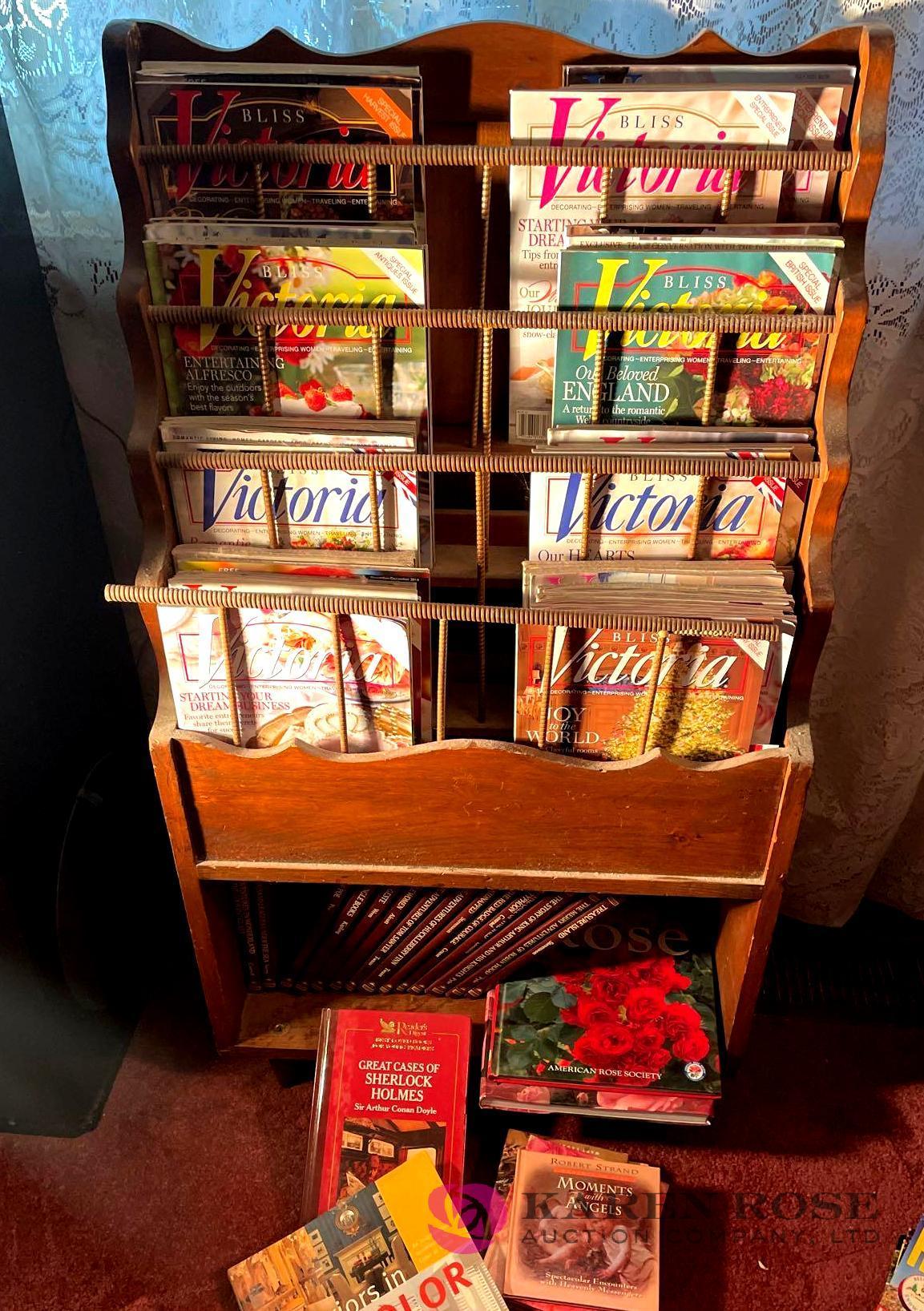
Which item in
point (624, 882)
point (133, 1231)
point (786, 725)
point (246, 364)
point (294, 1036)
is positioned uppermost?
point (246, 364)

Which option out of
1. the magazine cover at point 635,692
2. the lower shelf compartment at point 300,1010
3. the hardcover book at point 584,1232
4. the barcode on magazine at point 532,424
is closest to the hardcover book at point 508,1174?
the hardcover book at point 584,1232

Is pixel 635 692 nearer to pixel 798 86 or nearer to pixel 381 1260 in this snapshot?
pixel 798 86

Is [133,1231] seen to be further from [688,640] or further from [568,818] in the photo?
[688,640]

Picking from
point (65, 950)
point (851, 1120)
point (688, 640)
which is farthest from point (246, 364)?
point (851, 1120)

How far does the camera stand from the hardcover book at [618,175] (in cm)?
92

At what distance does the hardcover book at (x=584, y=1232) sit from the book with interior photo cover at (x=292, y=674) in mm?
627

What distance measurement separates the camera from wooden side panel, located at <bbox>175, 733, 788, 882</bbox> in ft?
3.55

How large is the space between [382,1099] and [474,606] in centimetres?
72

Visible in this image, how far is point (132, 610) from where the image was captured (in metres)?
1.61

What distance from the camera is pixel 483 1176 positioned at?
1.37m

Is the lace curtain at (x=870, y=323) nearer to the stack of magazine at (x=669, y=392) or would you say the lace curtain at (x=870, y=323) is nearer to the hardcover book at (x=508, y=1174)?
the stack of magazine at (x=669, y=392)

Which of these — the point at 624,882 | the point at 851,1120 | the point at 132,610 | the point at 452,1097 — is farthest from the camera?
the point at 132,610

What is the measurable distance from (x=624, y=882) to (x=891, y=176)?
2.89 ft

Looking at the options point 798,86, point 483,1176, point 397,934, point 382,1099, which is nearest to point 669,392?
point 798,86
